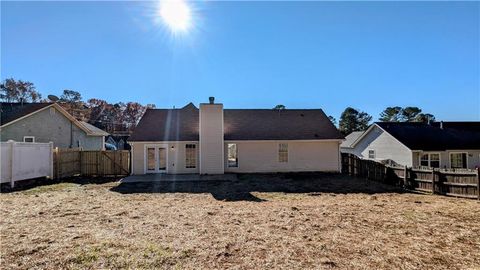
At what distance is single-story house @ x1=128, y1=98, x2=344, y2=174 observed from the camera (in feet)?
63.2

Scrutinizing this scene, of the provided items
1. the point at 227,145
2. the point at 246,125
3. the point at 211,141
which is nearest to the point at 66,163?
the point at 211,141

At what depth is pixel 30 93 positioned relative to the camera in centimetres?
6162

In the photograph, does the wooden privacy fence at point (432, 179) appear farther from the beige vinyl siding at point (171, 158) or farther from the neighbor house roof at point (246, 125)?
the beige vinyl siding at point (171, 158)

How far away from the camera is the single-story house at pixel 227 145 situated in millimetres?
19250

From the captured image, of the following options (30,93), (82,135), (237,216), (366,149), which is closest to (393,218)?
(237,216)

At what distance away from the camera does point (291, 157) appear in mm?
20375

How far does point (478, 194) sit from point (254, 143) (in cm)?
→ 1182

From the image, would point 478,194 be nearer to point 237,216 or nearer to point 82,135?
point 237,216

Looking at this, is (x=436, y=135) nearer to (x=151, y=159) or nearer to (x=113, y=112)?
(x=151, y=159)

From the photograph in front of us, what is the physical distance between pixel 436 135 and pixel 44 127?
31.0 m

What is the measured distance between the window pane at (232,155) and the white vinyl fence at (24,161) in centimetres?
1020

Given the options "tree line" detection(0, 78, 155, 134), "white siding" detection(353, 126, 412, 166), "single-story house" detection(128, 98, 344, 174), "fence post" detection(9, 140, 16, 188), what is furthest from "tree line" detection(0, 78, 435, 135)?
"fence post" detection(9, 140, 16, 188)

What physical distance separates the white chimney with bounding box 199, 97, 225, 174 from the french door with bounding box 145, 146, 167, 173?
2471mm

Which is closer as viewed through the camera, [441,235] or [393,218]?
[441,235]
